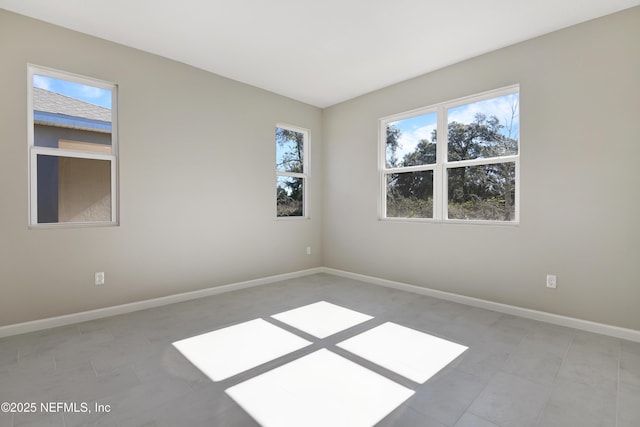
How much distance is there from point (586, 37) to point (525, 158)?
1.14m

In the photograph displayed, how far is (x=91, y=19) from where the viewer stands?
2828 millimetres

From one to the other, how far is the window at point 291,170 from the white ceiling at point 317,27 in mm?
1180

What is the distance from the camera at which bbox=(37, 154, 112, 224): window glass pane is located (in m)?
2.91

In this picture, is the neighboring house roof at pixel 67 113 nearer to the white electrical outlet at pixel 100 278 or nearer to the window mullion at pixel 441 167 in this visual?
the white electrical outlet at pixel 100 278

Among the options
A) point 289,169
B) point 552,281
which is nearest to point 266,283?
point 289,169

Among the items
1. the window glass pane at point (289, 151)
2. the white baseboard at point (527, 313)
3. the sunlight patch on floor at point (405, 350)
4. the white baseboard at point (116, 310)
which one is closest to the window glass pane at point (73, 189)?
the white baseboard at point (116, 310)

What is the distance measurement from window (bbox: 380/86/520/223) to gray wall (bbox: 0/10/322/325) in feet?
5.41

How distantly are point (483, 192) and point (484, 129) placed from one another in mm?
709

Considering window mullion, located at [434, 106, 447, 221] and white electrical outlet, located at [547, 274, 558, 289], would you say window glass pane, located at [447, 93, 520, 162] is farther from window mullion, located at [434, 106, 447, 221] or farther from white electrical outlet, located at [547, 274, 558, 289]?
white electrical outlet, located at [547, 274, 558, 289]

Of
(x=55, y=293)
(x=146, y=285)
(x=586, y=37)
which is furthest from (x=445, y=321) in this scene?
(x=55, y=293)

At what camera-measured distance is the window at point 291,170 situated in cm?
481

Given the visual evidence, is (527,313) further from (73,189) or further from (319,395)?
(73,189)

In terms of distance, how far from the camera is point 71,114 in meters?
3.06

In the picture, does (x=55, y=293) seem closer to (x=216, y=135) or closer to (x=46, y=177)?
(x=46, y=177)
